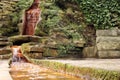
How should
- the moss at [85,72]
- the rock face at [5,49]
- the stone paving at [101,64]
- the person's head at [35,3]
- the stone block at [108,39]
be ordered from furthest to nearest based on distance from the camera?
the person's head at [35,3]
the stone block at [108,39]
the rock face at [5,49]
the stone paving at [101,64]
the moss at [85,72]

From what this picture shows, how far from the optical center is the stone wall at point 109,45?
13.1 m

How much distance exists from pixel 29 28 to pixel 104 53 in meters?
5.65

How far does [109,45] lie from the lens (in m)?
13.3

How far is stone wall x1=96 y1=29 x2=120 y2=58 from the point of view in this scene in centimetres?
1306

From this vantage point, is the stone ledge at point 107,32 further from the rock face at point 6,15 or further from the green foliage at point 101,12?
the rock face at point 6,15

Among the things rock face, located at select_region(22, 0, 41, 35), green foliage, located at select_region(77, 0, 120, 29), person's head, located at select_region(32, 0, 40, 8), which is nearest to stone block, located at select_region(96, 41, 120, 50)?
green foliage, located at select_region(77, 0, 120, 29)

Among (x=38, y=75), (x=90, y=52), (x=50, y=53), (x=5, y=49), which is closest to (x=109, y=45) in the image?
(x=90, y=52)

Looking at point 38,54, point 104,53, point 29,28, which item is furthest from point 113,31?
point 29,28

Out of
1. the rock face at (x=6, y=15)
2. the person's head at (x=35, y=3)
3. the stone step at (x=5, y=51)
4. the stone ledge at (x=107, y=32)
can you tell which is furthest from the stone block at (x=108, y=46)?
the person's head at (x=35, y=3)

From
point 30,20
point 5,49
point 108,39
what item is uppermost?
point 30,20

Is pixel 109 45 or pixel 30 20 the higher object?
pixel 30 20

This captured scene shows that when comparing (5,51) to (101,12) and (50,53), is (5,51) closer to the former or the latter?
(50,53)

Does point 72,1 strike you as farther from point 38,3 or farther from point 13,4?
point 13,4

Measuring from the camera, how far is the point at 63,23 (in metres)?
15.5
